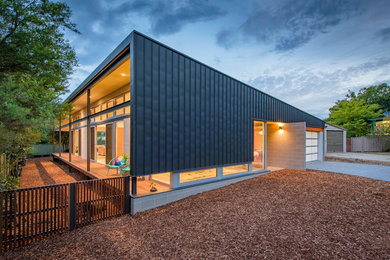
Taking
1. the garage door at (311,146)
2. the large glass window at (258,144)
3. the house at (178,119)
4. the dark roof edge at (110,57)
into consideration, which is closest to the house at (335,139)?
the garage door at (311,146)

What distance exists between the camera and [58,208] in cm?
307

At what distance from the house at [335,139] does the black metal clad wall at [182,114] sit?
13388mm

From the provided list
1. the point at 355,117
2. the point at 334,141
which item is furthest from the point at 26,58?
the point at 355,117

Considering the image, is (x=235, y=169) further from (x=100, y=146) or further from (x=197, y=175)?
(x=100, y=146)

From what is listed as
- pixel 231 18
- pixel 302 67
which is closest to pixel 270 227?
pixel 231 18

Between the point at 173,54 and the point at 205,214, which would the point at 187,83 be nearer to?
the point at 173,54

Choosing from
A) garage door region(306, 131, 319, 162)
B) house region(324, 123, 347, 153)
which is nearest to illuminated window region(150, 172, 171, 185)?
garage door region(306, 131, 319, 162)

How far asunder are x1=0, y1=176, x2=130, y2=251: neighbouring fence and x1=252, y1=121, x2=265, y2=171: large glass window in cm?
561

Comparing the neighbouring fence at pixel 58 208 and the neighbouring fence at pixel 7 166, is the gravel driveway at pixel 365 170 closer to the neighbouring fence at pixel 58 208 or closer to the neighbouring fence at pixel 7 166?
the neighbouring fence at pixel 58 208

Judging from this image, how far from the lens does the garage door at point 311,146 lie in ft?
35.5

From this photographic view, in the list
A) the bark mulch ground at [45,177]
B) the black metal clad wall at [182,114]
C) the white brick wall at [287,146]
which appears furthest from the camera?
the white brick wall at [287,146]

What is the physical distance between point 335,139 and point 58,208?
2055cm

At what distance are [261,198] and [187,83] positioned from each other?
149 inches

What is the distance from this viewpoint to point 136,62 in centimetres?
376
